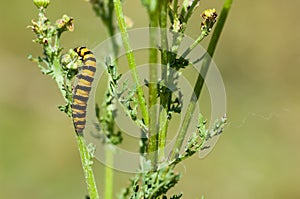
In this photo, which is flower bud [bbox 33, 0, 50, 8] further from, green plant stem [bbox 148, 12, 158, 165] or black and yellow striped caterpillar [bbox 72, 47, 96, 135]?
green plant stem [bbox 148, 12, 158, 165]

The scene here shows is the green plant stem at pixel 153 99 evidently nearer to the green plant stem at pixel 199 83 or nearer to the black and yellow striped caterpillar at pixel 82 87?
the green plant stem at pixel 199 83

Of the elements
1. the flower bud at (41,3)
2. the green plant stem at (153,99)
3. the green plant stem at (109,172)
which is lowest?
the green plant stem at (109,172)

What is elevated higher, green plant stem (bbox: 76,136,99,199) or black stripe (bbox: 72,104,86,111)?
black stripe (bbox: 72,104,86,111)

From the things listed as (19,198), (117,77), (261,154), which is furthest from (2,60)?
(117,77)

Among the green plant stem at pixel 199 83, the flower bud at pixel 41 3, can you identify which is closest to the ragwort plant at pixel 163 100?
the green plant stem at pixel 199 83

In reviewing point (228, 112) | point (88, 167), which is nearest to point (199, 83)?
point (88, 167)

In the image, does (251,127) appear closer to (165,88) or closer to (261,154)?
(261,154)

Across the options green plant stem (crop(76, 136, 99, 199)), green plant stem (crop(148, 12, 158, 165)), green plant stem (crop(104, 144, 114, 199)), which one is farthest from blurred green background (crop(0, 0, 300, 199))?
green plant stem (crop(148, 12, 158, 165))
